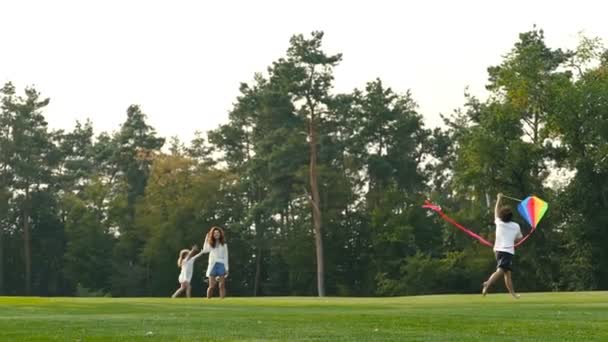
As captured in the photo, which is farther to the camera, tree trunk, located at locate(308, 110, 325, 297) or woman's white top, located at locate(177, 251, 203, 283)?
tree trunk, located at locate(308, 110, 325, 297)

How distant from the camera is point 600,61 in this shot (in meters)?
75.4

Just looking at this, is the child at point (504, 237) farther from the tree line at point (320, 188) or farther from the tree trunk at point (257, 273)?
the tree trunk at point (257, 273)

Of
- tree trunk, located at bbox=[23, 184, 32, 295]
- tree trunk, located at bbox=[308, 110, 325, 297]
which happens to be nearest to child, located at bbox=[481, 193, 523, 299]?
tree trunk, located at bbox=[308, 110, 325, 297]

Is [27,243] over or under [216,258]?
over

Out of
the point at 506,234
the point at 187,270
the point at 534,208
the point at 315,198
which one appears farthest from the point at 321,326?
the point at 315,198

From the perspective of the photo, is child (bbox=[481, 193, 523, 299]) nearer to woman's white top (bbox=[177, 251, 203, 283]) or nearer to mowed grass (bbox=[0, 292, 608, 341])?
mowed grass (bbox=[0, 292, 608, 341])

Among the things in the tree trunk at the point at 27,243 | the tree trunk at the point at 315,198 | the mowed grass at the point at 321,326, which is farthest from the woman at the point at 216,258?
the tree trunk at the point at 27,243

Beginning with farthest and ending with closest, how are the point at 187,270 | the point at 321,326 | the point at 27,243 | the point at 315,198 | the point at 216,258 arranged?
1. the point at 27,243
2. the point at 315,198
3. the point at 187,270
4. the point at 216,258
5. the point at 321,326

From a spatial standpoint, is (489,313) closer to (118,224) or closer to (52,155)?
(118,224)

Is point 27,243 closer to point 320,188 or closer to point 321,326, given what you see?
point 320,188

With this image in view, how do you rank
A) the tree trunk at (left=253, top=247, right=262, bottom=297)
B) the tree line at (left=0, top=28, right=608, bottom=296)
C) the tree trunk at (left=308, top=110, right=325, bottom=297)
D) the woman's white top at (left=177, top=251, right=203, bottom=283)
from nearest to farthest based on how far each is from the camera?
the woman's white top at (left=177, top=251, right=203, bottom=283) < the tree line at (left=0, top=28, right=608, bottom=296) < the tree trunk at (left=308, top=110, right=325, bottom=297) < the tree trunk at (left=253, top=247, right=262, bottom=297)

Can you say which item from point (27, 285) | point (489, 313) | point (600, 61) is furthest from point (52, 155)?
point (489, 313)

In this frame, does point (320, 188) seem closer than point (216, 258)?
No

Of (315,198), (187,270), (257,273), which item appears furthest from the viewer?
(257,273)
